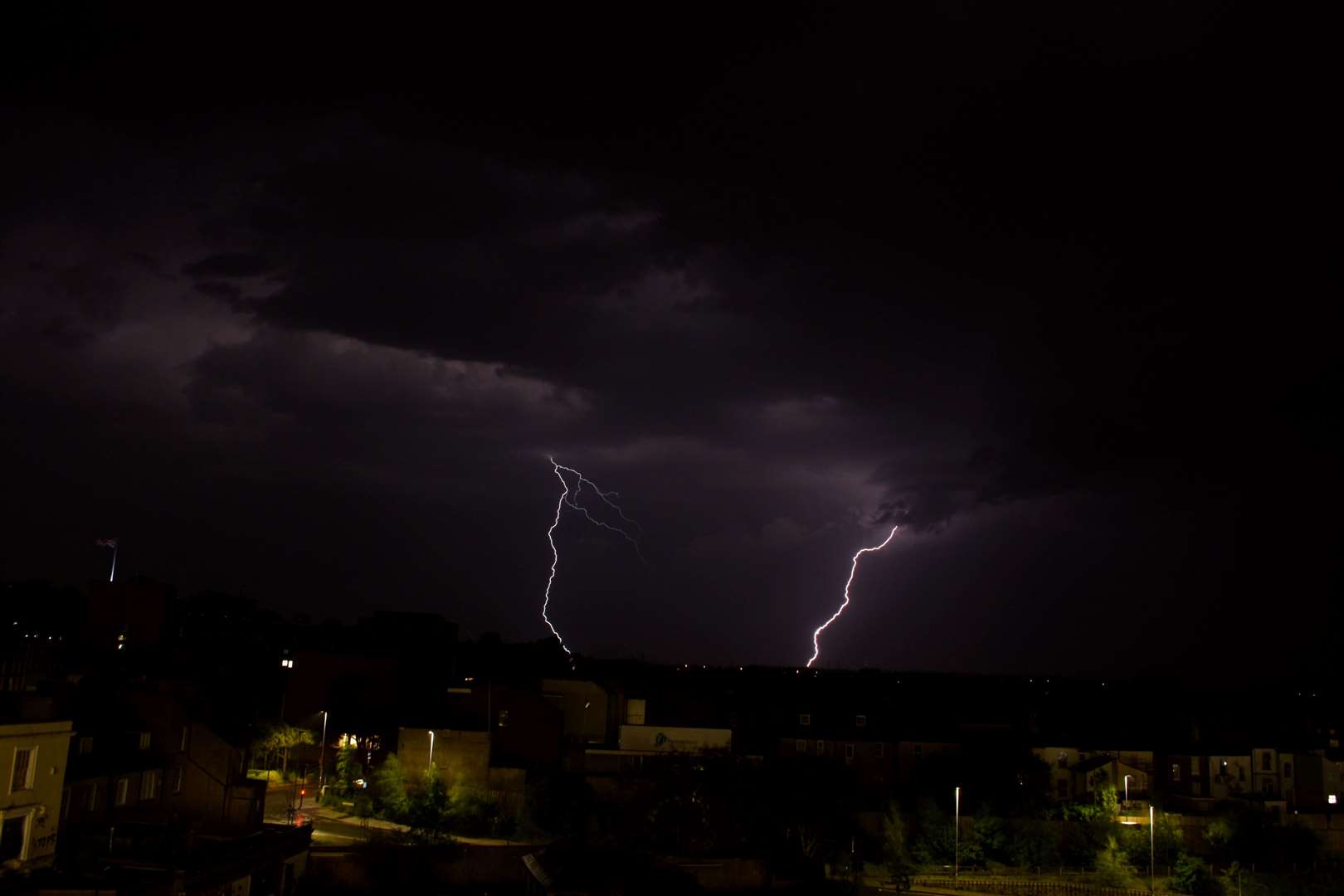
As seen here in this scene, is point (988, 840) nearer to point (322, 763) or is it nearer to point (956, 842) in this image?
point (956, 842)

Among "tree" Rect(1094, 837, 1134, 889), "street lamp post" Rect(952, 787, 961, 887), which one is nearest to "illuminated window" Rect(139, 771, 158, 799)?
"street lamp post" Rect(952, 787, 961, 887)

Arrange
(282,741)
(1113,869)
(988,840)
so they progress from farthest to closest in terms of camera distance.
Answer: (282,741), (988,840), (1113,869)

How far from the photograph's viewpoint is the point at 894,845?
42125 millimetres

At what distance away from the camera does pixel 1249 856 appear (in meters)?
42.6

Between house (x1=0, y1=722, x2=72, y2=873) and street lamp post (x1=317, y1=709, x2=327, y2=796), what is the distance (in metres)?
20.2

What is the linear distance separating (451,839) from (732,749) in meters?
17.4

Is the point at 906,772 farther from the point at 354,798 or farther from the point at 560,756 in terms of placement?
the point at 354,798

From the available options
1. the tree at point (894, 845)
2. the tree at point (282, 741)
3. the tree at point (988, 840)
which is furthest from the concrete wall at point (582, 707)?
the tree at point (988, 840)

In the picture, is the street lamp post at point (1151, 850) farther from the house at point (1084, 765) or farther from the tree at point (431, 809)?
the tree at point (431, 809)

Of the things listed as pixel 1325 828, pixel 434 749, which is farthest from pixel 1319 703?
pixel 434 749

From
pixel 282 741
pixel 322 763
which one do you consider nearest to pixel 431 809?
pixel 322 763

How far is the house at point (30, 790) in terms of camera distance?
2288 cm

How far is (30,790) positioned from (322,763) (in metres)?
24.1

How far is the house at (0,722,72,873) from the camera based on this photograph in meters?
22.9
